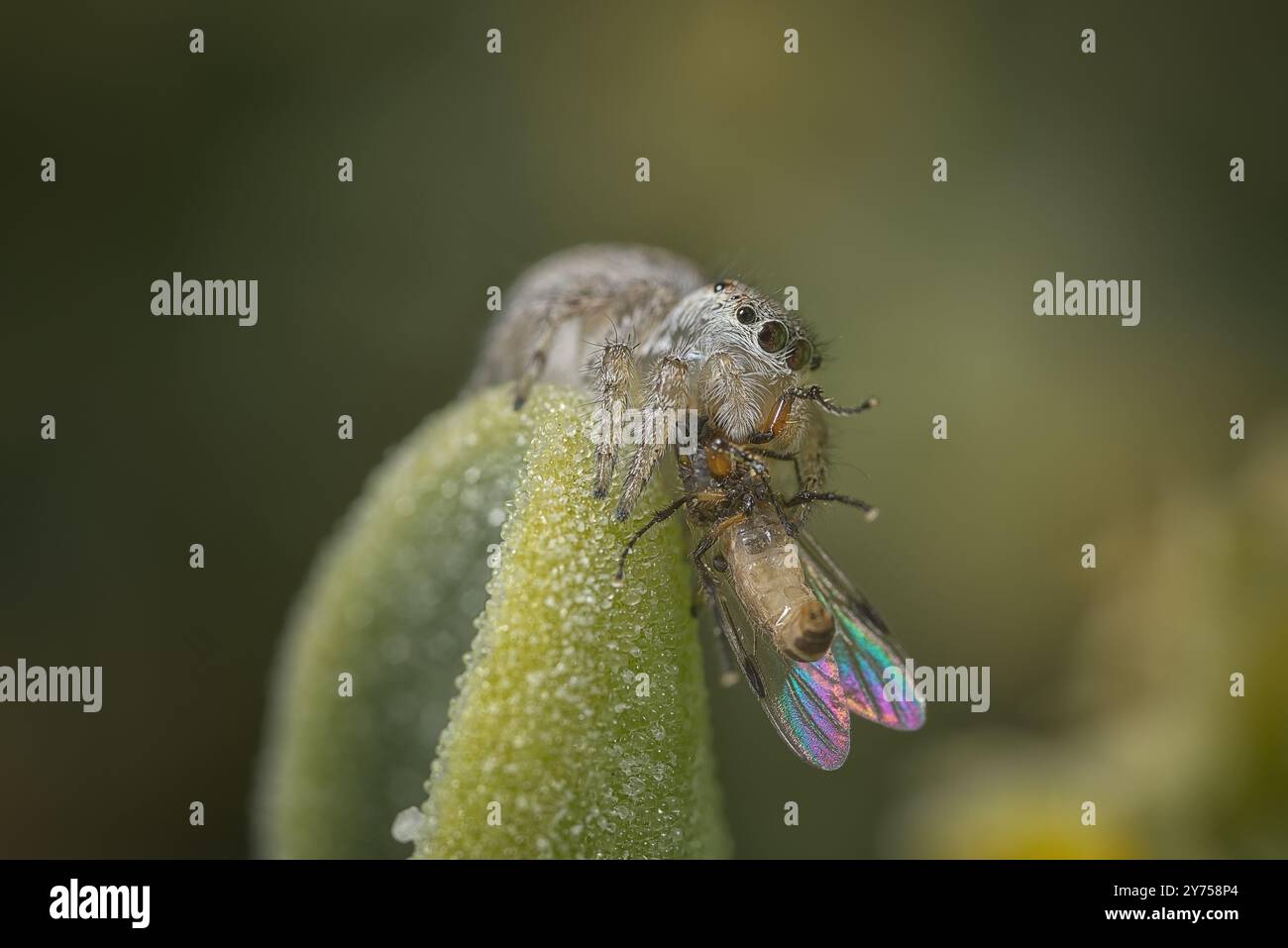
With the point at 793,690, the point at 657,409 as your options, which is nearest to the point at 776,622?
the point at 793,690

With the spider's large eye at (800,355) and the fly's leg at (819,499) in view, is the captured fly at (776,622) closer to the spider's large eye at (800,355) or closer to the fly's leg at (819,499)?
the fly's leg at (819,499)

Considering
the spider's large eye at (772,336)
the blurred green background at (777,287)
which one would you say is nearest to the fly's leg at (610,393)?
the spider's large eye at (772,336)

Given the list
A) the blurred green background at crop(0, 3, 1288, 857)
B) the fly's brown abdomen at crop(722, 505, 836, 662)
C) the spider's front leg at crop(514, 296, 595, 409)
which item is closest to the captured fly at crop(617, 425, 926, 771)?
the fly's brown abdomen at crop(722, 505, 836, 662)

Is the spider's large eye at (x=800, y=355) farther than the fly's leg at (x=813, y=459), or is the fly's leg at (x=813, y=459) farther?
the fly's leg at (x=813, y=459)

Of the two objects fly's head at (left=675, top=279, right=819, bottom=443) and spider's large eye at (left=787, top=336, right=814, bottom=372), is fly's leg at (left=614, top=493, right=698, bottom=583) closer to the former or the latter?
fly's head at (left=675, top=279, right=819, bottom=443)

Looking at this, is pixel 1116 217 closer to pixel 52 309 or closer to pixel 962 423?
pixel 962 423

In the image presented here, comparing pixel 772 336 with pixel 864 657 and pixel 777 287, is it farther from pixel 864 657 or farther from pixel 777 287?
pixel 864 657
